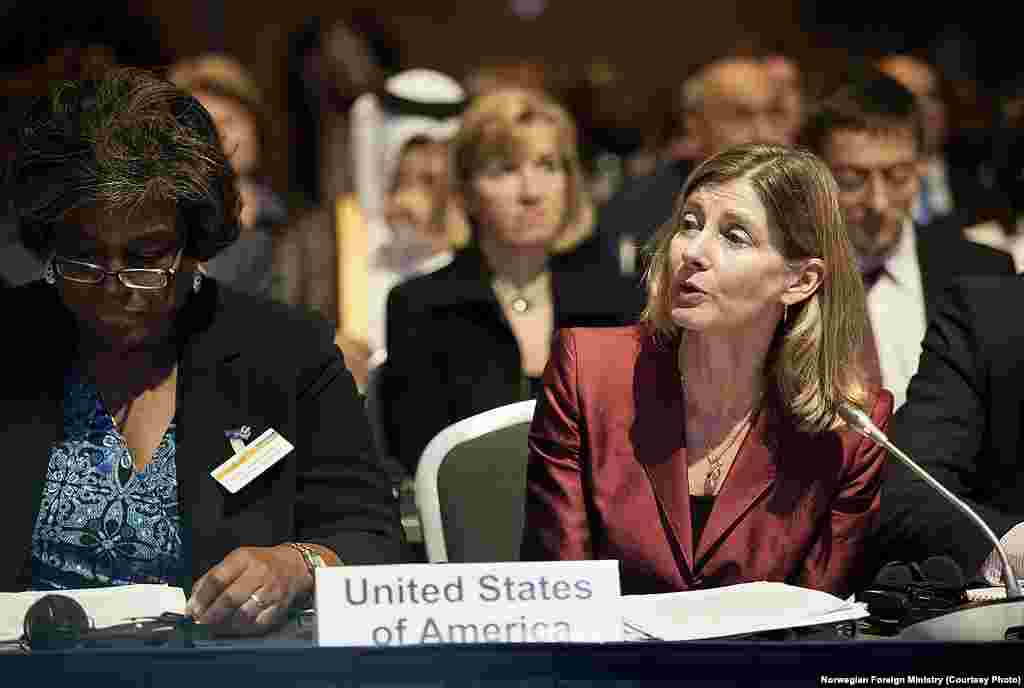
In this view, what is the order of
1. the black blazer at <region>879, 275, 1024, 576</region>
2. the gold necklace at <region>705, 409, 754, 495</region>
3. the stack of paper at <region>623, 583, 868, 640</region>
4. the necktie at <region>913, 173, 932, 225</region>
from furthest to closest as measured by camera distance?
the necktie at <region>913, 173, 932, 225</region> → the black blazer at <region>879, 275, 1024, 576</region> → the gold necklace at <region>705, 409, 754, 495</region> → the stack of paper at <region>623, 583, 868, 640</region>

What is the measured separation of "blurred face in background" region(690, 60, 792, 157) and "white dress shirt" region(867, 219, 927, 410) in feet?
4.86

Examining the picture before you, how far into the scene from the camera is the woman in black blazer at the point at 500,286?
447 cm

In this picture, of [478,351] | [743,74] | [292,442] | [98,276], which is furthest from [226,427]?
[743,74]

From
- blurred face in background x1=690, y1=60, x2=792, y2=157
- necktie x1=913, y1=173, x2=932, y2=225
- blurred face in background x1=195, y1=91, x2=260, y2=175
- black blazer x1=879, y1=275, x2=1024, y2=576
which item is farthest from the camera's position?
necktie x1=913, y1=173, x2=932, y2=225

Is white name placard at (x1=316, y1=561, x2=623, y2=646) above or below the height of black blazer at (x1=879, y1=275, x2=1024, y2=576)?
below

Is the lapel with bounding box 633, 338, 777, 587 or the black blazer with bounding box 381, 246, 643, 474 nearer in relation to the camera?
the lapel with bounding box 633, 338, 777, 587

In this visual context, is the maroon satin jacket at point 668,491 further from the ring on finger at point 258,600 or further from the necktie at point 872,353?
the necktie at point 872,353

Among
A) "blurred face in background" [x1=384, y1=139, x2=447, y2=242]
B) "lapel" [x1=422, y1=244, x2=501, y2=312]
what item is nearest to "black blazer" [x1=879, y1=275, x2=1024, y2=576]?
"lapel" [x1=422, y1=244, x2=501, y2=312]

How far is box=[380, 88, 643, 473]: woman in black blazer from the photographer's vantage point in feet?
14.7

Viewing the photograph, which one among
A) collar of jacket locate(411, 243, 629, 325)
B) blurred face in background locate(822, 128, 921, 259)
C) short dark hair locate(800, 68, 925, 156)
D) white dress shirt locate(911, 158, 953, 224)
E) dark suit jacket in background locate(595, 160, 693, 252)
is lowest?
collar of jacket locate(411, 243, 629, 325)

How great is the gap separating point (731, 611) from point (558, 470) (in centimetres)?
61

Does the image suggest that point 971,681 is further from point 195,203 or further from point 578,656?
point 195,203

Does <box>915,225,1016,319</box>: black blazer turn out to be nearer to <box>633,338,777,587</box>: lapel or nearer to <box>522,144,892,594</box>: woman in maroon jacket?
<box>522,144,892,594</box>: woman in maroon jacket

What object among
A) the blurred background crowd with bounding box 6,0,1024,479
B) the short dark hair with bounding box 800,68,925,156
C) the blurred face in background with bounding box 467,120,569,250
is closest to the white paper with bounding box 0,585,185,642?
the blurred background crowd with bounding box 6,0,1024,479
